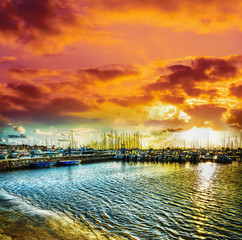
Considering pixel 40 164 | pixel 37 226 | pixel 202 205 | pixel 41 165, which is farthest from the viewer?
pixel 41 165

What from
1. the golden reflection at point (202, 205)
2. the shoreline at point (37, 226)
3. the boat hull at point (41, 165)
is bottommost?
the boat hull at point (41, 165)

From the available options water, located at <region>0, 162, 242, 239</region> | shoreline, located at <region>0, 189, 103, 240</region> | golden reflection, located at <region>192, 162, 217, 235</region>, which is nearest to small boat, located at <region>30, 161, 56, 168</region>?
water, located at <region>0, 162, 242, 239</region>

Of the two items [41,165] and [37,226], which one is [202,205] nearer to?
[37,226]

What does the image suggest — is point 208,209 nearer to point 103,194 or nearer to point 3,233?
point 103,194

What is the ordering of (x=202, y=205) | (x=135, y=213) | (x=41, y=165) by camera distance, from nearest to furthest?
(x=135, y=213)
(x=202, y=205)
(x=41, y=165)

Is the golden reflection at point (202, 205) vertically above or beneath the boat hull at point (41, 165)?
above

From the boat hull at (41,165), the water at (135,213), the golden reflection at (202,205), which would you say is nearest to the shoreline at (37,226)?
the water at (135,213)

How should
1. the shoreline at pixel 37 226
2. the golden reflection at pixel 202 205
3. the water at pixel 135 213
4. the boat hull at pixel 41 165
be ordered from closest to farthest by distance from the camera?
the shoreline at pixel 37 226
the water at pixel 135 213
the golden reflection at pixel 202 205
the boat hull at pixel 41 165

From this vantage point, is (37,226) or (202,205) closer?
(37,226)

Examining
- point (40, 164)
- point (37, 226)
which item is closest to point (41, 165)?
point (40, 164)

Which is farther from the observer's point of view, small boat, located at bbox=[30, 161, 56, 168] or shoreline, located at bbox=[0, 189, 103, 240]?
small boat, located at bbox=[30, 161, 56, 168]

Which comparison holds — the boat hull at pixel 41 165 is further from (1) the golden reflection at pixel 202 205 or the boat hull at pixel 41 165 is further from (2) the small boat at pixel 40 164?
(1) the golden reflection at pixel 202 205

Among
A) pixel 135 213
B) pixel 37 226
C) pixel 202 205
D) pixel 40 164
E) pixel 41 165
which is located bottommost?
pixel 41 165

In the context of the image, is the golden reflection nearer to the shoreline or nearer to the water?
the water
